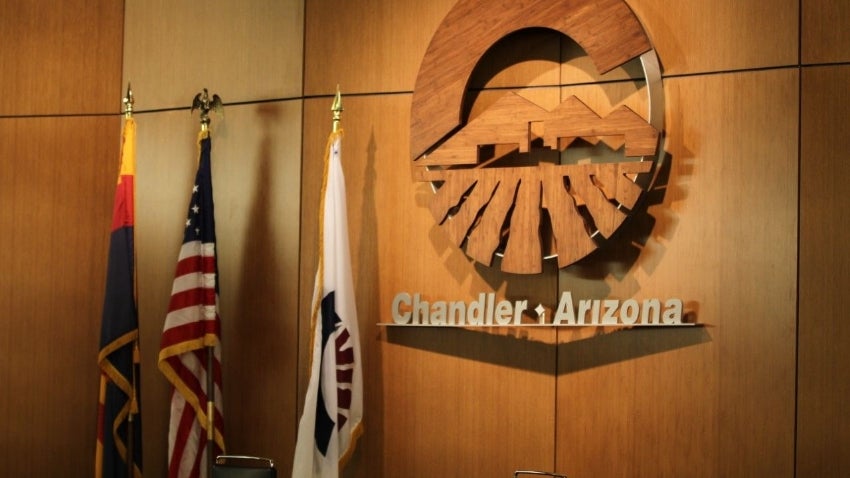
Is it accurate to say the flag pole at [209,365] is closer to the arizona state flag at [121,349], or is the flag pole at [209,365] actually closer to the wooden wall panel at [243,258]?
the wooden wall panel at [243,258]

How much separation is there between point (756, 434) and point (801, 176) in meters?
1.08

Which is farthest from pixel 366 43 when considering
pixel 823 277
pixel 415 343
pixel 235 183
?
pixel 823 277

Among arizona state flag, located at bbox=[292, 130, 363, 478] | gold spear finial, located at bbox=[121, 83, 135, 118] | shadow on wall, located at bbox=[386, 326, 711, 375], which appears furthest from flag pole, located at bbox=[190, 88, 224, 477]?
shadow on wall, located at bbox=[386, 326, 711, 375]

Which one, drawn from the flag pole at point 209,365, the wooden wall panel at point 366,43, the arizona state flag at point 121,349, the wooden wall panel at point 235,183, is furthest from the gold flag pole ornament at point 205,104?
the wooden wall panel at point 366,43

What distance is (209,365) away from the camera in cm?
501

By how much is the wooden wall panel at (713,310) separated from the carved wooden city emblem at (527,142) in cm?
20

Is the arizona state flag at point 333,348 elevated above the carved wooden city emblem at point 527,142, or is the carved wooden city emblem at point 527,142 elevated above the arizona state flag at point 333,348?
the carved wooden city emblem at point 527,142

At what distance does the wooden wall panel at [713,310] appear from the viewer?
14.1ft

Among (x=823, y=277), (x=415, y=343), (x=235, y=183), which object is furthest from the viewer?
(x=235, y=183)

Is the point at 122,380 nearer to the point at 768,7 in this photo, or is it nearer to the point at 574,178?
the point at 574,178

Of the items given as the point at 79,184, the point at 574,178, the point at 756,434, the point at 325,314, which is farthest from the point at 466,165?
the point at 79,184

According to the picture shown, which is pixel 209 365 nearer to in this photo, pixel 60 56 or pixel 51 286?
pixel 51 286

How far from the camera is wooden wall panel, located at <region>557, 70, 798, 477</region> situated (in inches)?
170

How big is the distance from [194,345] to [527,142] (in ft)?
6.11
